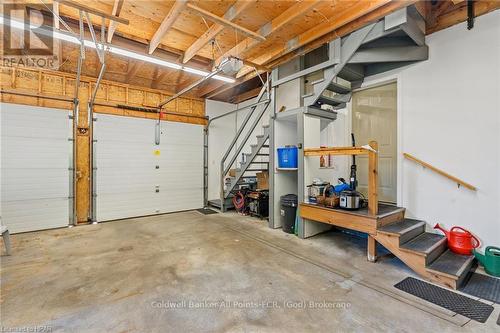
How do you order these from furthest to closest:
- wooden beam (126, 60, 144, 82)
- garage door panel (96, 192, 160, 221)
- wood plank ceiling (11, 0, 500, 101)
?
garage door panel (96, 192, 160, 221)
wooden beam (126, 60, 144, 82)
wood plank ceiling (11, 0, 500, 101)

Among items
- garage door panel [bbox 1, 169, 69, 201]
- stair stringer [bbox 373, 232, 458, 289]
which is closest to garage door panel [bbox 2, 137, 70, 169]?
garage door panel [bbox 1, 169, 69, 201]

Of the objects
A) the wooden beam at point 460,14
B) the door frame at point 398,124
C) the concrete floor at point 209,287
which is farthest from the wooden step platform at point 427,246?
the wooden beam at point 460,14

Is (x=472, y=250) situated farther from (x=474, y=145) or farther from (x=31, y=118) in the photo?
(x=31, y=118)

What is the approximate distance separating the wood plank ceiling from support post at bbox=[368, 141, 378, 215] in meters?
1.95

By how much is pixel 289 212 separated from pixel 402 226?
6.20 feet

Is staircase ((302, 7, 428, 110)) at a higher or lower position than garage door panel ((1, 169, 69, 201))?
higher

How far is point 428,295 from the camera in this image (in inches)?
97.7

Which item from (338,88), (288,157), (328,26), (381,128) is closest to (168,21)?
(328,26)

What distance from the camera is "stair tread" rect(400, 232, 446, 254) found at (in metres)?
2.94

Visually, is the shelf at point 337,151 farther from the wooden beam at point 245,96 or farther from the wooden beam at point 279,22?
the wooden beam at point 245,96

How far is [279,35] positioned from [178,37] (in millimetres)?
1949

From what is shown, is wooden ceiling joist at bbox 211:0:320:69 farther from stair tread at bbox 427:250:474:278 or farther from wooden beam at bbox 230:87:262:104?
stair tread at bbox 427:250:474:278

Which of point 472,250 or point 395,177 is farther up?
point 395,177

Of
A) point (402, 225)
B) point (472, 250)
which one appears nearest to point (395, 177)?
point (402, 225)
